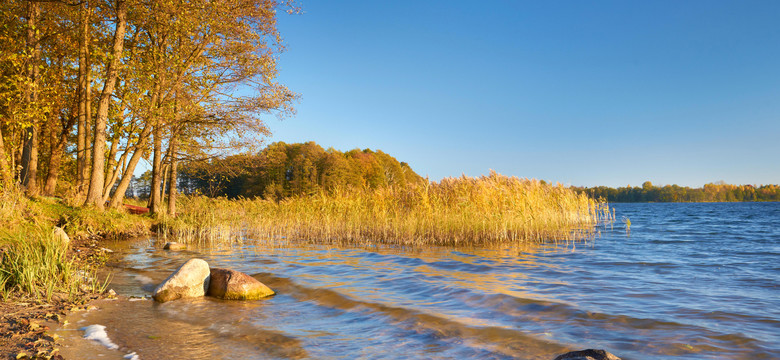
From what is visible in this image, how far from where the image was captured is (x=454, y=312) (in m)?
6.36

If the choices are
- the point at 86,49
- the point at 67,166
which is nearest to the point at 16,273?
the point at 86,49

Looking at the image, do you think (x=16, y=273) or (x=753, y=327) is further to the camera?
(x=16, y=273)

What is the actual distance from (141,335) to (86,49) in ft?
48.5

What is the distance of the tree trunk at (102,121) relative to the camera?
49.4 feet

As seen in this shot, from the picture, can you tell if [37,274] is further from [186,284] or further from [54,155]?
[54,155]

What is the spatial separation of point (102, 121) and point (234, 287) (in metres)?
11.0

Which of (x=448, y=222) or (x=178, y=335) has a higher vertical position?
(x=448, y=222)

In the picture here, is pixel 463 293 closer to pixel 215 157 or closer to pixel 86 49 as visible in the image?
pixel 215 157

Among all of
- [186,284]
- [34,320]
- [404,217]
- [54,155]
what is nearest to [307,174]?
[54,155]

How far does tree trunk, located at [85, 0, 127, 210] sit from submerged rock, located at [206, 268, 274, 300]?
10049mm

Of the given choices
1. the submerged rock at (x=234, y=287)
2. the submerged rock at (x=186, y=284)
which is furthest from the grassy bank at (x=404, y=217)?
the submerged rock at (x=186, y=284)

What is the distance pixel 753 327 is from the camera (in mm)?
5652

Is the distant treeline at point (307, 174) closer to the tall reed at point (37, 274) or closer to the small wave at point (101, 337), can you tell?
the tall reed at point (37, 274)

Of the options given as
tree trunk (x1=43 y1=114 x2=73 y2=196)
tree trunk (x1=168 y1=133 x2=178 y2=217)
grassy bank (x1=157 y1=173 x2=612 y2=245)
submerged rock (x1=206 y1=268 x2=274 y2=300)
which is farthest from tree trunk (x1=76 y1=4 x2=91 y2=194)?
submerged rock (x1=206 y1=268 x2=274 y2=300)
